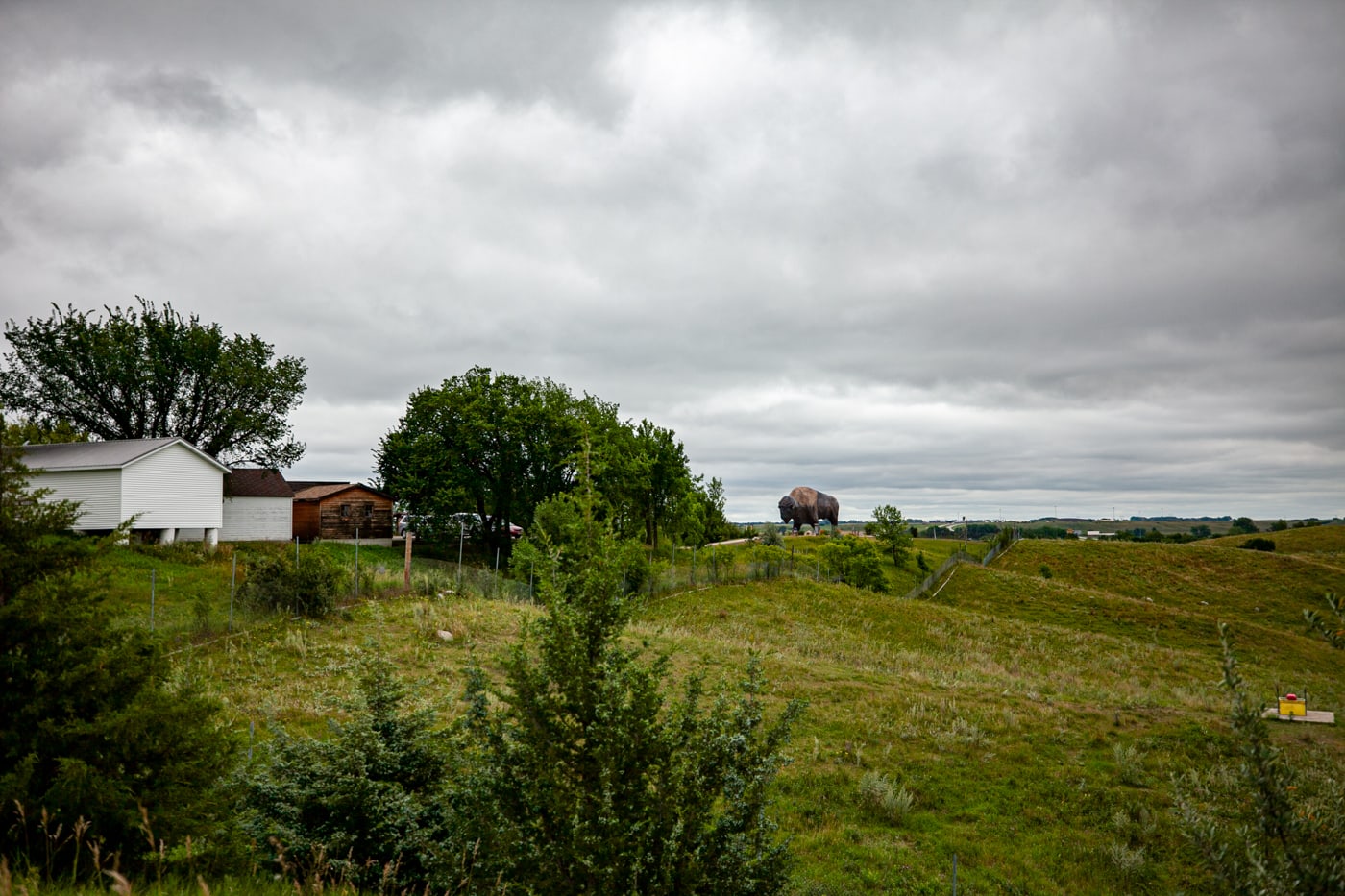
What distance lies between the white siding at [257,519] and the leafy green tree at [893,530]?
4162cm

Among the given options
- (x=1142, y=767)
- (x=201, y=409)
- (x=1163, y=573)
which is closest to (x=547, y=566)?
(x=1142, y=767)

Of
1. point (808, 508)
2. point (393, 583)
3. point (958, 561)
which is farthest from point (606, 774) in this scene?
point (808, 508)

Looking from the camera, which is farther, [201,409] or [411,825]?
[201,409]

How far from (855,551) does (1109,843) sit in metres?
35.4

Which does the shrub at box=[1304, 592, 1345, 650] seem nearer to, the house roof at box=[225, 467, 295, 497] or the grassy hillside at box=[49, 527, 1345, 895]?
the grassy hillside at box=[49, 527, 1345, 895]

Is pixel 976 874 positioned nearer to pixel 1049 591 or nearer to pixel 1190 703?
pixel 1190 703

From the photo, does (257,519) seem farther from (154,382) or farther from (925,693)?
(925,693)

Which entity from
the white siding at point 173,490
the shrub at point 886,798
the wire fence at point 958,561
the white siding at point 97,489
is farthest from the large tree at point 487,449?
the shrub at point 886,798

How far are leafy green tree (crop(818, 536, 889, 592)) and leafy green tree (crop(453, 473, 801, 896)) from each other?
1643 inches

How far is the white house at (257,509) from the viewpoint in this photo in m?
43.3

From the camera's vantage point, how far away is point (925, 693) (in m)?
20.2

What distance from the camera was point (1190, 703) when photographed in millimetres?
20719

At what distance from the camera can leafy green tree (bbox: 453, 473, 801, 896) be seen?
15.4ft

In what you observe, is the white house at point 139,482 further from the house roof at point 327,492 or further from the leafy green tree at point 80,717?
the leafy green tree at point 80,717
